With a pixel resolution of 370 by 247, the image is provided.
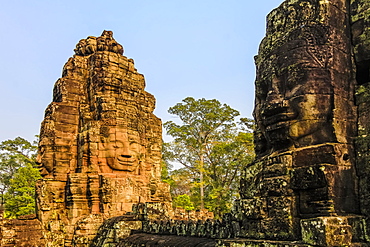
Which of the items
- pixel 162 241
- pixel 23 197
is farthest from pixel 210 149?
pixel 162 241

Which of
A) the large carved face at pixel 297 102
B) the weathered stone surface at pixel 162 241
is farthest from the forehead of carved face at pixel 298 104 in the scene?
the weathered stone surface at pixel 162 241

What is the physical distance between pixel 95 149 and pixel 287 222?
10.6 m

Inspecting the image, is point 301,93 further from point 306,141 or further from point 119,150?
point 119,150

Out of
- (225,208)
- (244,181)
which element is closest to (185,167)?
(225,208)

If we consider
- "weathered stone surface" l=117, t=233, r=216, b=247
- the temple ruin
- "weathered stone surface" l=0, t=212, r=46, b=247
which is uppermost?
the temple ruin

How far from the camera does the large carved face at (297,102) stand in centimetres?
504

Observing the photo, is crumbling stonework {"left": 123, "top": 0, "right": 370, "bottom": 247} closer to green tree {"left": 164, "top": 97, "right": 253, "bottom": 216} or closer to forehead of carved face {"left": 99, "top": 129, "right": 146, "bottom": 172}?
forehead of carved face {"left": 99, "top": 129, "right": 146, "bottom": 172}

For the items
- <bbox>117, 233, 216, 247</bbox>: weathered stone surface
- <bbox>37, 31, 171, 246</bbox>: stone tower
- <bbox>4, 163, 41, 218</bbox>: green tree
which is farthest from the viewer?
<bbox>4, 163, 41, 218</bbox>: green tree

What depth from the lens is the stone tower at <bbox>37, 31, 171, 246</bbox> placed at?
1358 centimetres

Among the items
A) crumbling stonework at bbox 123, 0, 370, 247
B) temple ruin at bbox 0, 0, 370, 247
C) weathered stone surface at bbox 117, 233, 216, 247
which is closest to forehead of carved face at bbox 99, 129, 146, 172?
weathered stone surface at bbox 117, 233, 216, 247

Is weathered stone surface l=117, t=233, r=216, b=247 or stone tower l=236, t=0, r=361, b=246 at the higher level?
stone tower l=236, t=0, r=361, b=246

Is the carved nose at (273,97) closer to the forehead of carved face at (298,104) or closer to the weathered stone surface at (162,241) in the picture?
the forehead of carved face at (298,104)

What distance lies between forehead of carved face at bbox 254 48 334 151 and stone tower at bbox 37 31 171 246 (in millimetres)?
8237

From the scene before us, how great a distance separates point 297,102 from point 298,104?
0.12 ft
